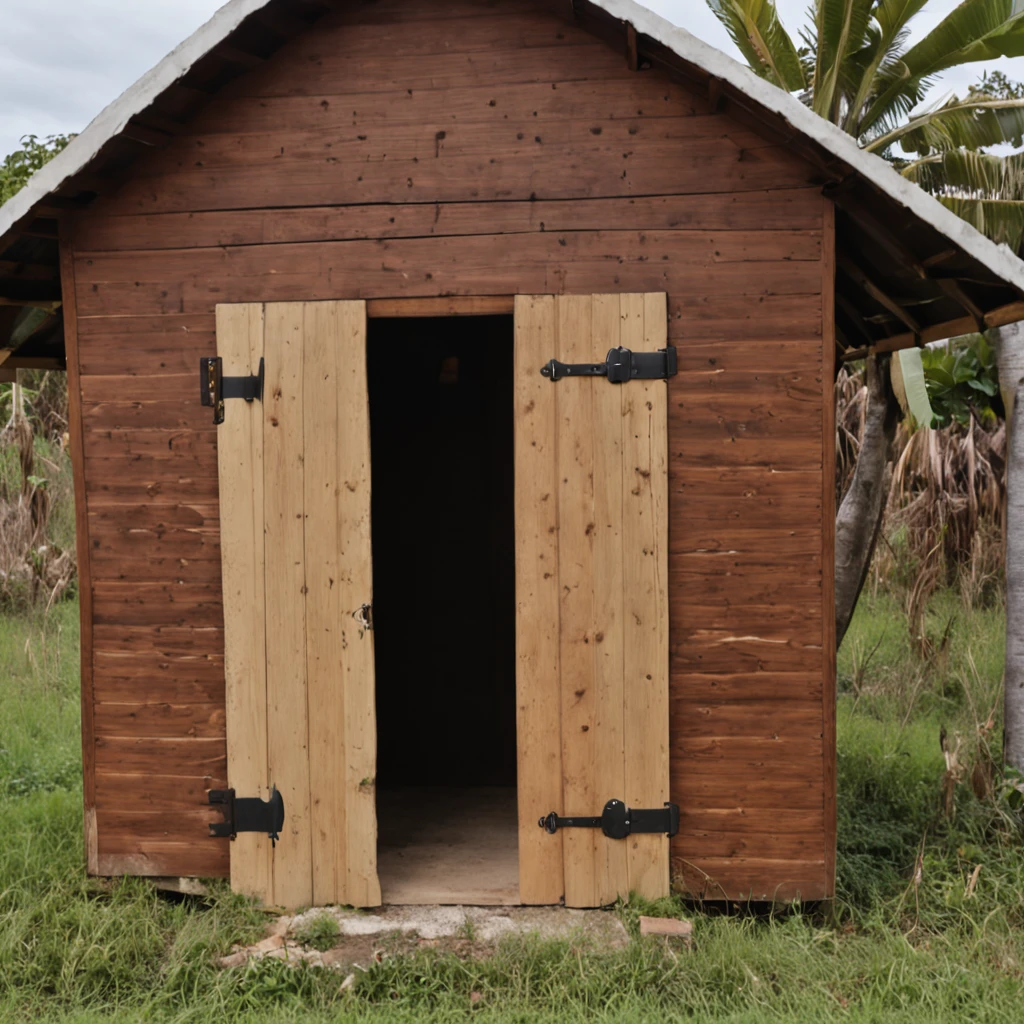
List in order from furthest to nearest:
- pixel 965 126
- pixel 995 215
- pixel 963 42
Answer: pixel 965 126, pixel 963 42, pixel 995 215

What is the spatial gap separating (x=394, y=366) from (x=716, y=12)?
14.4ft

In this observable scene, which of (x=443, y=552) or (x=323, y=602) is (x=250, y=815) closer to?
(x=323, y=602)

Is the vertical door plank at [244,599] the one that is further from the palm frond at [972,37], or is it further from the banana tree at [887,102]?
the palm frond at [972,37]

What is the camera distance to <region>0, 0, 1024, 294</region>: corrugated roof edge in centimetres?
407

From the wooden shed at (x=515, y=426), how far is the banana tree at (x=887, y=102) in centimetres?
318

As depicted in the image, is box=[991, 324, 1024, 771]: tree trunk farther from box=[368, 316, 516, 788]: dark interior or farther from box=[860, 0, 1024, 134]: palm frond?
box=[368, 316, 516, 788]: dark interior

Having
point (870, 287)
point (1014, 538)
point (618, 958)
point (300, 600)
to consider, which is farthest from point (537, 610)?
point (1014, 538)

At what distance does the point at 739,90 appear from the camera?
4121mm

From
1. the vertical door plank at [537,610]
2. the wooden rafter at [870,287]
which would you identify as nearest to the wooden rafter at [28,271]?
the vertical door plank at [537,610]

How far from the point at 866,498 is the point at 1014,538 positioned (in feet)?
5.32

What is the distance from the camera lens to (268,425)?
4.63m

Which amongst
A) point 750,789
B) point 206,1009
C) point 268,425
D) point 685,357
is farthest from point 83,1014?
point 685,357

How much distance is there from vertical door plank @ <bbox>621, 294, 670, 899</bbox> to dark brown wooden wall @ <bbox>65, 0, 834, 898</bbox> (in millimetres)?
83

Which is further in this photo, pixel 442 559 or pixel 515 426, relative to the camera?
pixel 442 559
